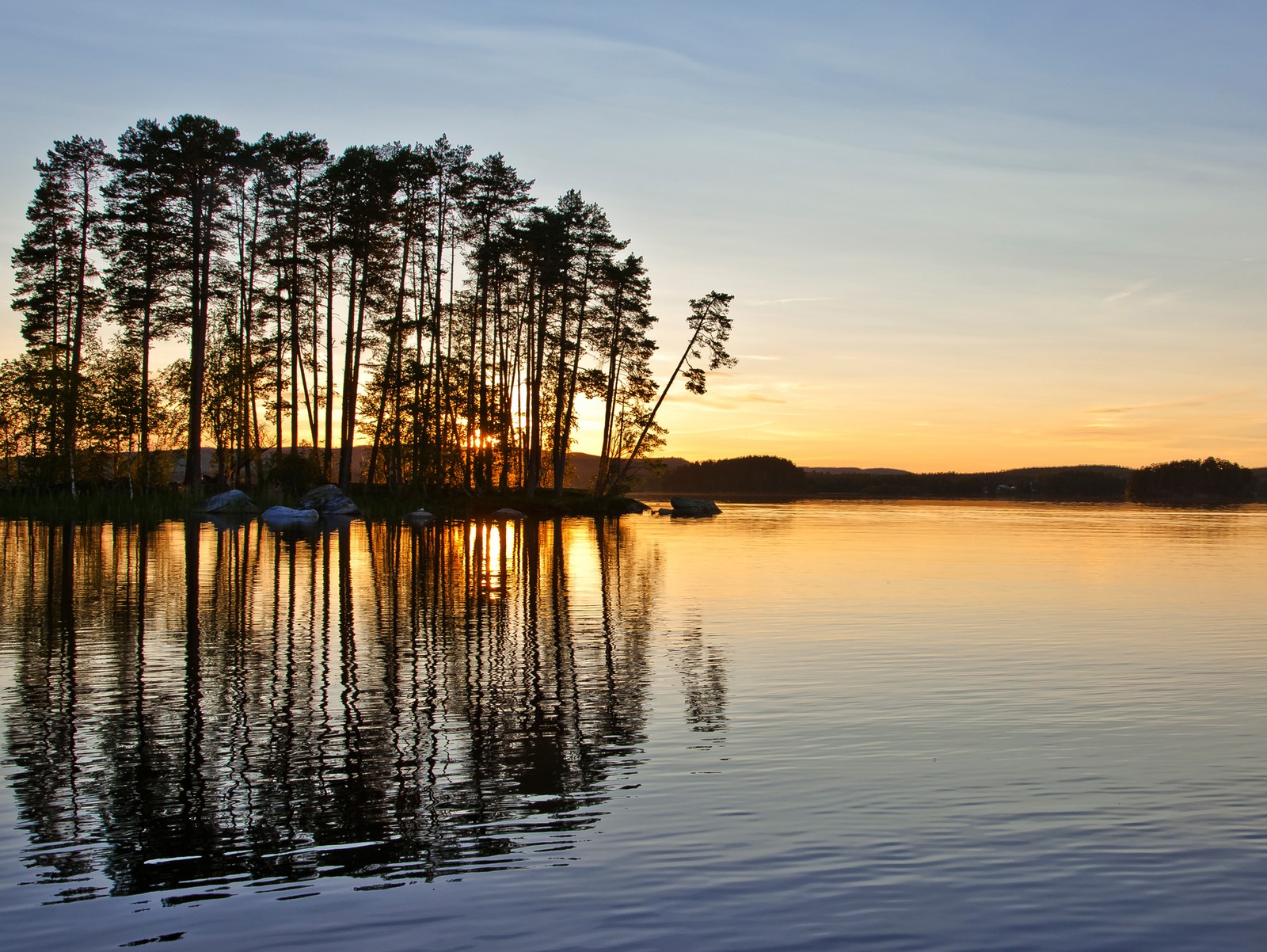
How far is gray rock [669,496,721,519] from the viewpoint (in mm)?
66250

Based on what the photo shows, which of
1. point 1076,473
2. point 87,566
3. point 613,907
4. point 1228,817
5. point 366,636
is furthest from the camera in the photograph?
point 1076,473

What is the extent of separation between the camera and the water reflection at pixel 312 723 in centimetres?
638

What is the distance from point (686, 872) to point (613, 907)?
0.62 meters

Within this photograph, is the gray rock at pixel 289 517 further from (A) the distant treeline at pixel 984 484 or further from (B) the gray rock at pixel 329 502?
(A) the distant treeline at pixel 984 484

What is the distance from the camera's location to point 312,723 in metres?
9.45

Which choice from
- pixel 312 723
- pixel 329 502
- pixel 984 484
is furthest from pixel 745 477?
pixel 312 723

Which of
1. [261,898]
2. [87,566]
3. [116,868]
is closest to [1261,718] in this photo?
[261,898]

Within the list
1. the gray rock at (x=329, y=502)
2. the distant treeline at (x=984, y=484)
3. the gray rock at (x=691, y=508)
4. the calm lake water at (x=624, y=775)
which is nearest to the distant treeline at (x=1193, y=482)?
the distant treeline at (x=984, y=484)

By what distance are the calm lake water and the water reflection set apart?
0.04 meters

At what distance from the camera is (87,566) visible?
2344 centimetres

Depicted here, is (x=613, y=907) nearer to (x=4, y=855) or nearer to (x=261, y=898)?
(x=261, y=898)

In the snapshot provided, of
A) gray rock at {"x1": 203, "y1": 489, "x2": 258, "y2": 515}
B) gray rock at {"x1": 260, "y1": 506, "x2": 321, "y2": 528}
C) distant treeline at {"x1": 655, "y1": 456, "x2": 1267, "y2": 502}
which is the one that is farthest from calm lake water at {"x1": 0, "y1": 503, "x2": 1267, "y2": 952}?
distant treeline at {"x1": 655, "y1": 456, "x2": 1267, "y2": 502}

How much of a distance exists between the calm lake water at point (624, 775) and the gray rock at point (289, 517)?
23512 millimetres

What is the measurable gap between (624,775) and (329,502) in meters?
42.8
